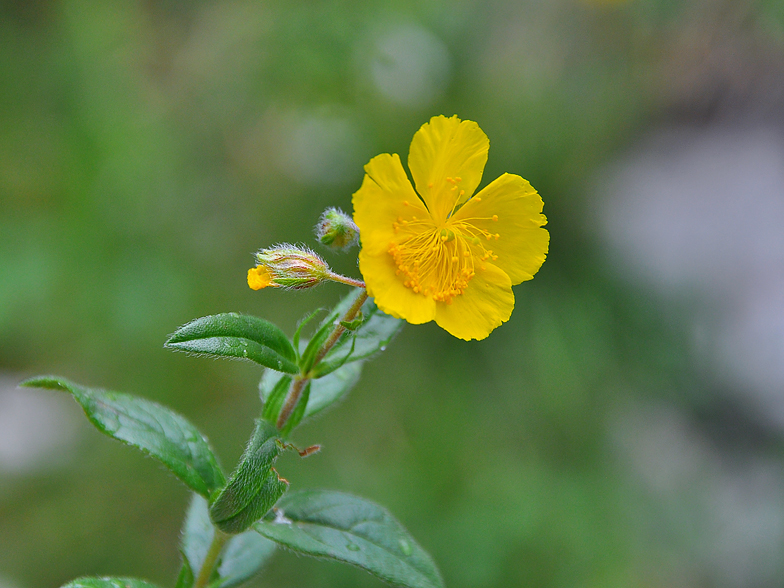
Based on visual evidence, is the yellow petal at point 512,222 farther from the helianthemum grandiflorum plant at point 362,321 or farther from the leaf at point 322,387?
the leaf at point 322,387

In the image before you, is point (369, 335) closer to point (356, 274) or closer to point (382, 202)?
point (382, 202)

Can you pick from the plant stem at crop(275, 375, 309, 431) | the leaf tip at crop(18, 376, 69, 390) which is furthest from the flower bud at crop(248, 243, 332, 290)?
the leaf tip at crop(18, 376, 69, 390)

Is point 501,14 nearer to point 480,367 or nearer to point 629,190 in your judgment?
point 629,190

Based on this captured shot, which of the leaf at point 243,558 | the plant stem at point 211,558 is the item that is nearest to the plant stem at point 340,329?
the plant stem at point 211,558

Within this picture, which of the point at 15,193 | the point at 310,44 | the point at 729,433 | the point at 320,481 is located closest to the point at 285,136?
the point at 310,44

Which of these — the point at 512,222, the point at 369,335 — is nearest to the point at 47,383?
the point at 369,335

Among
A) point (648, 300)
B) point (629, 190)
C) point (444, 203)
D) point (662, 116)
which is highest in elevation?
point (444, 203)

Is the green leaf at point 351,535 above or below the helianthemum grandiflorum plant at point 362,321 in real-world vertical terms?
below

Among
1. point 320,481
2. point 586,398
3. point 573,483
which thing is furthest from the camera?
point 586,398
